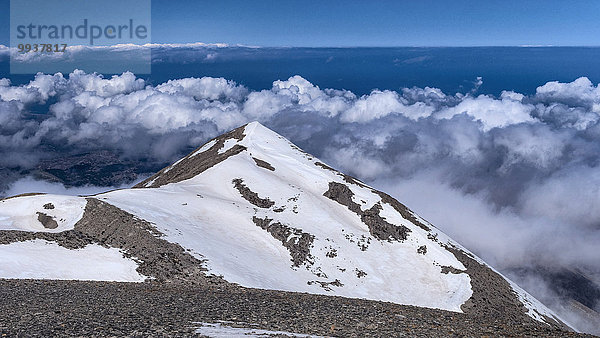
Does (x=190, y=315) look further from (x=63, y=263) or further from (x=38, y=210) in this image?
(x=38, y=210)

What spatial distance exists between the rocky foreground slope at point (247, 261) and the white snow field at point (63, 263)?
164 mm

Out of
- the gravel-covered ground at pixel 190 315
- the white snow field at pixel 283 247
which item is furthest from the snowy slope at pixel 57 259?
the gravel-covered ground at pixel 190 315

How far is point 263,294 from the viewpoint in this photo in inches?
1152

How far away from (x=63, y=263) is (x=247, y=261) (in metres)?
20.7

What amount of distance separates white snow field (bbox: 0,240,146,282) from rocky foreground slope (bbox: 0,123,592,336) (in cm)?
16

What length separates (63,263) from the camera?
3981 centimetres

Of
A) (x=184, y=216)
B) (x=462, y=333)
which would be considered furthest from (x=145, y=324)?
(x=184, y=216)

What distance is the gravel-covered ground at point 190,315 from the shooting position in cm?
1806

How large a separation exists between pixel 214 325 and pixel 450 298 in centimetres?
4901

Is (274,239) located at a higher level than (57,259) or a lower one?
lower

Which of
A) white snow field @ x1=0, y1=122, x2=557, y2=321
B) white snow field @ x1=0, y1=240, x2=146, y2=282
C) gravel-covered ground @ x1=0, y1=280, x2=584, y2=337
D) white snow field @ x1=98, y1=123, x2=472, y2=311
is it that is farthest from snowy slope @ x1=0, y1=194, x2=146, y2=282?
gravel-covered ground @ x1=0, y1=280, x2=584, y2=337

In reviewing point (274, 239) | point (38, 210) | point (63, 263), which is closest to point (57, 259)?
point (63, 263)

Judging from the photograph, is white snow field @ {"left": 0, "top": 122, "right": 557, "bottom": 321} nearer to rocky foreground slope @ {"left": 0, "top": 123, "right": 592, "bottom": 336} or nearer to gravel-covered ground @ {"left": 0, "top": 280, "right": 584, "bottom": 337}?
rocky foreground slope @ {"left": 0, "top": 123, "right": 592, "bottom": 336}

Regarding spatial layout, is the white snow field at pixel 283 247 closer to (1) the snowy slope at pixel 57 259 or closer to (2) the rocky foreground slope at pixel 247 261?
(2) the rocky foreground slope at pixel 247 261
